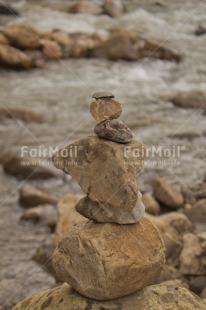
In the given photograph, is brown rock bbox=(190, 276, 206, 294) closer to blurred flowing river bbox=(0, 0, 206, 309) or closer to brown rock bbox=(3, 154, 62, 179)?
blurred flowing river bbox=(0, 0, 206, 309)

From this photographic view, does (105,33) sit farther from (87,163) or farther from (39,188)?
(87,163)

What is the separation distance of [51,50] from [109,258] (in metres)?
13.2

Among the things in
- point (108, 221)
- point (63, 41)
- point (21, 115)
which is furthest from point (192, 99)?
point (108, 221)

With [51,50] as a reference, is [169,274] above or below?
below

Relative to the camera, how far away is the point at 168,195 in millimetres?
7570

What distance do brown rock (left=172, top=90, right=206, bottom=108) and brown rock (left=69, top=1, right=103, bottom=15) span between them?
8.54 metres

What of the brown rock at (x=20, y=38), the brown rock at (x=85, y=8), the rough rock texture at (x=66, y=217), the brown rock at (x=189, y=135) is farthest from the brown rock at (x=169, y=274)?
the brown rock at (x=85, y=8)

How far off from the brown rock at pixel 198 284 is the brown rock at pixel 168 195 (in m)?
2.15

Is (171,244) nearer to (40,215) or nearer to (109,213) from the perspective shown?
(40,215)

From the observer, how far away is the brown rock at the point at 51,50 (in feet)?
52.1

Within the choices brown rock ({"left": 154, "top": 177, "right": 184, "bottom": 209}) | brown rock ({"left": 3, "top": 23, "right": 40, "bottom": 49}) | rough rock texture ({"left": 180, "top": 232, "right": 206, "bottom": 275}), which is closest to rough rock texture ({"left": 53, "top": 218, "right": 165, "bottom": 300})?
rough rock texture ({"left": 180, "top": 232, "right": 206, "bottom": 275})

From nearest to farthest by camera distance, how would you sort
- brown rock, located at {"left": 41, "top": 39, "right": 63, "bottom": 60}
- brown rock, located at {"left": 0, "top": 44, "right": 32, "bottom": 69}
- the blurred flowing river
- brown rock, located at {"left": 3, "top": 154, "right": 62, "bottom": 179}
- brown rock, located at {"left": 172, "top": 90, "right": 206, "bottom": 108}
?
the blurred flowing river
brown rock, located at {"left": 3, "top": 154, "right": 62, "bottom": 179}
brown rock, located at {"left": 172, "top": 90, "right": 206, "bottom": 108}
brown rock, located at {"left": 0, "top": 44, "right": 32, "bottom": 69}
brown rock, located at {"left": 41, "top": 39, "right": 63, "bottom": 60}

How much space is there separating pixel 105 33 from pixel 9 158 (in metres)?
9.87

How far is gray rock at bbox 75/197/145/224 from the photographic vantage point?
369 cm
